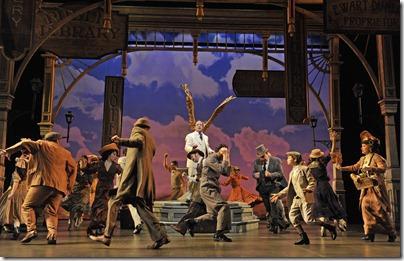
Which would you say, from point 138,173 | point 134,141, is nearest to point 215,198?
point 138,173

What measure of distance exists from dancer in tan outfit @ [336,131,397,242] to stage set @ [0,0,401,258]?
0.8 inches

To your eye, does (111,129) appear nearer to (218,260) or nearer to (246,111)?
(246,111)

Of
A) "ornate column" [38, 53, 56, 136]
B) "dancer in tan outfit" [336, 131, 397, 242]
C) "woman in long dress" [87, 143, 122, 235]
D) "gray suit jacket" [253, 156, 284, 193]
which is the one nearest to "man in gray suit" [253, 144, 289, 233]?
"gray suit jacket" [253, 156, 284, 193]

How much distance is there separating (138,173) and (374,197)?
3635mm

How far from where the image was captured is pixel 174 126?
17031mm

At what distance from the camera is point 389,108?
955 cm

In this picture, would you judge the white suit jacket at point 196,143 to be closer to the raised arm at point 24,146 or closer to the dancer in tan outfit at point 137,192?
the dancer in tan outfit at point 137,192

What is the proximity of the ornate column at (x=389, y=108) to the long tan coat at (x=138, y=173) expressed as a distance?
5.63 meters

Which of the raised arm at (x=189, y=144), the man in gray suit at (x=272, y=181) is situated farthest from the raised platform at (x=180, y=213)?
the raised arm at (x=189, y=144)

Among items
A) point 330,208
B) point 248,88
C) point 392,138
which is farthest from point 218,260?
point 248,88

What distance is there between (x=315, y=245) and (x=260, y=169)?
2672 millimetres

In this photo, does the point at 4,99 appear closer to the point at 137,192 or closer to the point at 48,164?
the point at 48,164

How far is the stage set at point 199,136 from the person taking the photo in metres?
6.14

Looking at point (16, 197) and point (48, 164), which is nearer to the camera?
point (48, 164)
